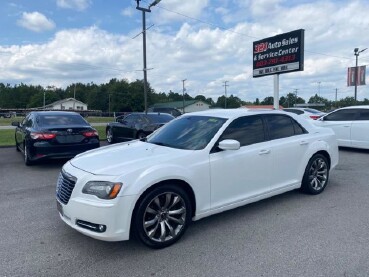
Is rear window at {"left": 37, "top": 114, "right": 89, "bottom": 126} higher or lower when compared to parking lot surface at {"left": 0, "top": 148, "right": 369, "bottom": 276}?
higher

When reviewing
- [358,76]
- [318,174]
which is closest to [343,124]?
[318,174]

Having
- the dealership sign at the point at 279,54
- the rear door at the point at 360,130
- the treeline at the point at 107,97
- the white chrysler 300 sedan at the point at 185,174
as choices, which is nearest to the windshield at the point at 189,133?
the white chrysler 300 sedan at the point at 185,174

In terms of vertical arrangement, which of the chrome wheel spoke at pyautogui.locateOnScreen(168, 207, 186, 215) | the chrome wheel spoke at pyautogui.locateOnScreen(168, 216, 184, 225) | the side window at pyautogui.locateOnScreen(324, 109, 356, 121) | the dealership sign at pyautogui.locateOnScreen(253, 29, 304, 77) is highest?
the dealership sign at pyautogui.locateOnScreen(253, 29, 304, 77)

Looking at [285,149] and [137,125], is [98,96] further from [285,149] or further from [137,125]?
[285,149]

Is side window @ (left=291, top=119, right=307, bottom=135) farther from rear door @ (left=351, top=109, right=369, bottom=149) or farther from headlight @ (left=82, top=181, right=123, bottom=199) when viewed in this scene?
rear door @ (left=351, top=109, right=369, bottom=149)

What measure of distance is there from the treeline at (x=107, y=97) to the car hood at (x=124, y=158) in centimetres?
8434

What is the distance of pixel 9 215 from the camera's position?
4691mm

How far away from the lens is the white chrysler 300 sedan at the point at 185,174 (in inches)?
132

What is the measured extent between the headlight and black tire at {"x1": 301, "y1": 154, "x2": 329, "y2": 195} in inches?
137

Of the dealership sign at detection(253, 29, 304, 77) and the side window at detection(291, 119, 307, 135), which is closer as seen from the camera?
the side window at detection(291, 119, 307, 135)

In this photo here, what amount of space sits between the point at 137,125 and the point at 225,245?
9187mm

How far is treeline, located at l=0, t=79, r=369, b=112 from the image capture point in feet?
314

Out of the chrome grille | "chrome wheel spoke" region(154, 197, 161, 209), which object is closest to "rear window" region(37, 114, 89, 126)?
the chrome grille

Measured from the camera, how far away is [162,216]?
362cm
